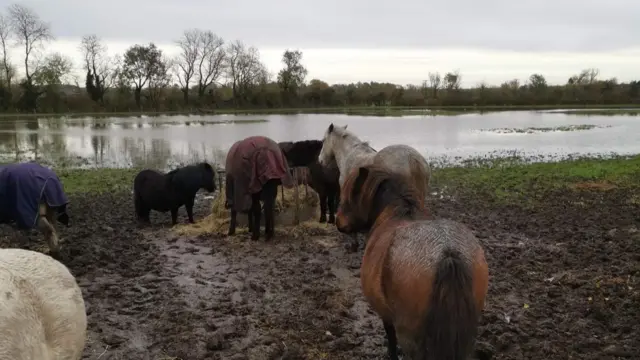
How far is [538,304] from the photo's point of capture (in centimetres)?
494

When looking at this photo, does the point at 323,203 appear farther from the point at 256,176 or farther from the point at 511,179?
the point at 511,179

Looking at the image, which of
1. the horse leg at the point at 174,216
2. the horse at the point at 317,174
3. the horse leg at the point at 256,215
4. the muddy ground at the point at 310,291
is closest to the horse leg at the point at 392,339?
the muddy ground at the point at 310,291

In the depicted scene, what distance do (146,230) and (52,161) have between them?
12.2 m

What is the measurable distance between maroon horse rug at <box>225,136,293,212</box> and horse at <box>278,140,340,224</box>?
93 cm

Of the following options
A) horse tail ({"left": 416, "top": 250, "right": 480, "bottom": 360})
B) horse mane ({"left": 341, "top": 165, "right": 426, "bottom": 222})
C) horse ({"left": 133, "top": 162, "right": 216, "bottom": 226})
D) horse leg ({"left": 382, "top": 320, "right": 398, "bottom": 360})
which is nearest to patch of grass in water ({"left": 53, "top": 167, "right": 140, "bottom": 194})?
horse ({"left": 133, "top": 162, "right": 216, "bottom": 226})

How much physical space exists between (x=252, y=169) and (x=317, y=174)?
1.53 m

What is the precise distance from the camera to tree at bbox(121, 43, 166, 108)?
205 feet

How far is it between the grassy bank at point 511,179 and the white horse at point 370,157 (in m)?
4.86

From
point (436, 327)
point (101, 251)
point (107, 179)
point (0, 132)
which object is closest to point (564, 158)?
point (107, 179)

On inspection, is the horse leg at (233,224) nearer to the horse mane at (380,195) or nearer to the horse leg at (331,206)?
the horse leg at (331,206)

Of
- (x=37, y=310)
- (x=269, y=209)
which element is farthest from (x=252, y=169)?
(x=37, y=310)

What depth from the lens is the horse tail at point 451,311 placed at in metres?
2.51

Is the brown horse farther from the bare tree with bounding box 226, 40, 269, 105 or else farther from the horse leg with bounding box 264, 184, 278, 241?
the bare tree with bounding box 226, 40, 269, 105

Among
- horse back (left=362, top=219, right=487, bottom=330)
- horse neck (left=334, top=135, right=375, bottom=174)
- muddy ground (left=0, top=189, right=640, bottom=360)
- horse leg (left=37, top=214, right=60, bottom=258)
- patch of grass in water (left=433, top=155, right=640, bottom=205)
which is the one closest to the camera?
horse back (left=362, top=219, right=487, bottom=330)
